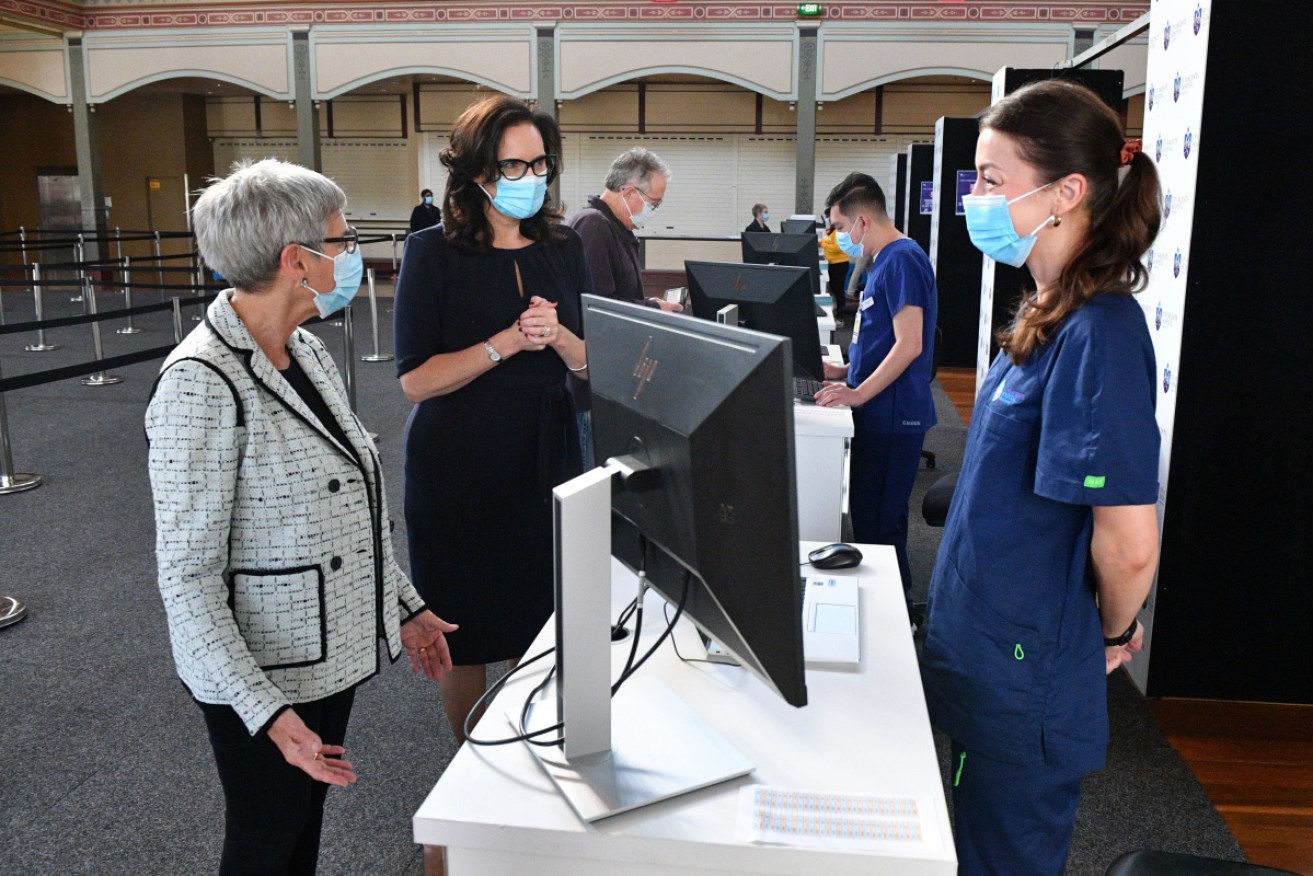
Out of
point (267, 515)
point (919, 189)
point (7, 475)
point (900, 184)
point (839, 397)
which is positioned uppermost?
point (900, 184)

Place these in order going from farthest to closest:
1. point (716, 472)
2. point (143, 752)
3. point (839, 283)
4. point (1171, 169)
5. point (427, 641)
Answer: point (839, 283) < point (1171, 169) < point (143, 752) < point (427, 641) < point (716, 472)

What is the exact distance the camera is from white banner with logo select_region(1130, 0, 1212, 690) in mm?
2963

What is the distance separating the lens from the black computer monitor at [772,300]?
10.9ft

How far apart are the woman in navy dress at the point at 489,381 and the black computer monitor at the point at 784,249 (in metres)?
2.82

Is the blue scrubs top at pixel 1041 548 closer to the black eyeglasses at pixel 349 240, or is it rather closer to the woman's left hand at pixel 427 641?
the woman's left hand at pixel 427 641

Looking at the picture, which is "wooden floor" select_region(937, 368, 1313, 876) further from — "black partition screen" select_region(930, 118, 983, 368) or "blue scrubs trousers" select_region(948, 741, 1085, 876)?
"black partition screen" select_region(930, 118, 983, 368)

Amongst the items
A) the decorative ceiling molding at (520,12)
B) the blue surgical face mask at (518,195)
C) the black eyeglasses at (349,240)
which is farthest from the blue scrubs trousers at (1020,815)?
the decorative ceiling molding at (520,12)

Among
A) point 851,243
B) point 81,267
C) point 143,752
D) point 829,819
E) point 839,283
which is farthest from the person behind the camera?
point 839,283

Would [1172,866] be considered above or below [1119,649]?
below

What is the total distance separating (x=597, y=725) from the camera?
1.35m

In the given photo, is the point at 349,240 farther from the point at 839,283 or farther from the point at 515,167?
the point at 839,283

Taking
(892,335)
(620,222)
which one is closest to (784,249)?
(620,222)

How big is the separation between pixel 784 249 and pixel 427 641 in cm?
375

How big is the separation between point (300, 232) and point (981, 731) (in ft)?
4.24
